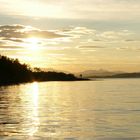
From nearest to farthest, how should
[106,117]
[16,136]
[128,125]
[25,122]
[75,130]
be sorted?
[16,136] < [75,130] < [128,125] < [25,122] < [106,117]

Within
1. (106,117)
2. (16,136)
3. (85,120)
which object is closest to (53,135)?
(16,136)

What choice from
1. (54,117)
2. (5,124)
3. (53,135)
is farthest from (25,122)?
(53,135)

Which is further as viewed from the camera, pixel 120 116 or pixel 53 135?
pixel 120 116

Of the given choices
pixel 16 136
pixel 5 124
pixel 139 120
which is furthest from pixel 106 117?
pixel 16 136

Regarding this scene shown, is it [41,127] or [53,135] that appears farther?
[41,127]

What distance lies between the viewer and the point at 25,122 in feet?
160

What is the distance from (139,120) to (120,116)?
556 centimetres

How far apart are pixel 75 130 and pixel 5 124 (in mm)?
8619

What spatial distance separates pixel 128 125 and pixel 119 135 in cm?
659

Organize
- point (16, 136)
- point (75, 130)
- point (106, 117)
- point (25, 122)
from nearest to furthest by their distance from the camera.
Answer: point (16, 136), point (75, 130), point (25, 122), point (106, 117)

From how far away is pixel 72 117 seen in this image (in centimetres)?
5422

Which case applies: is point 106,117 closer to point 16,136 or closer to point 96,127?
point 96,127

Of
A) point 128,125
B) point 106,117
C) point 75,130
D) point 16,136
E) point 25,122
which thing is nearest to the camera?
point 16,136

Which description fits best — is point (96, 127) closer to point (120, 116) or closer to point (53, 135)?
point (53, 135)
